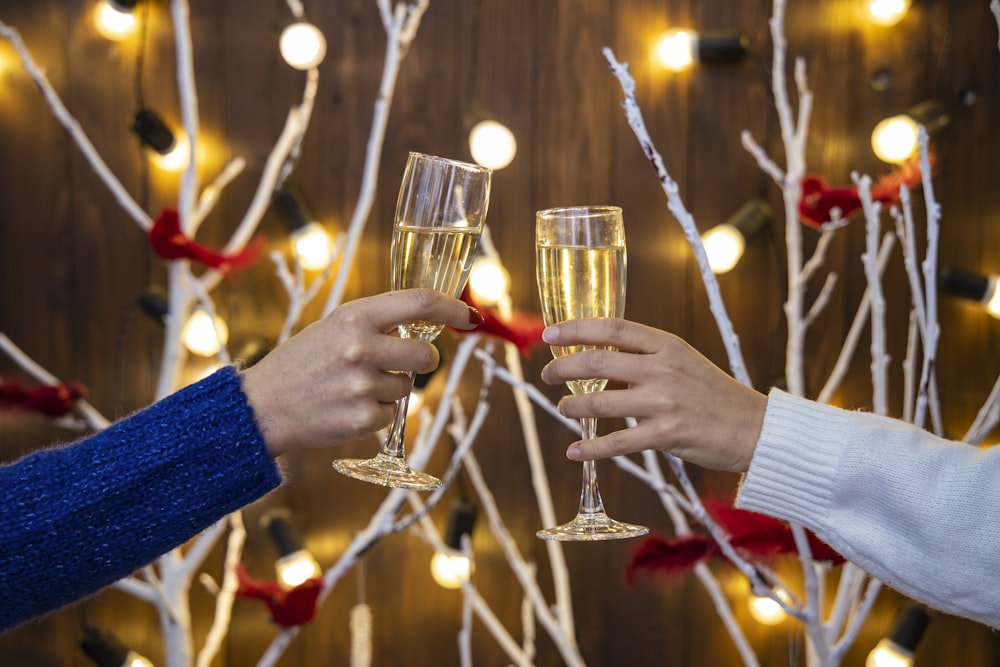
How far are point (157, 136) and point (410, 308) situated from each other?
48.1 inches

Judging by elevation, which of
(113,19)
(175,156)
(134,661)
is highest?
(113,19)

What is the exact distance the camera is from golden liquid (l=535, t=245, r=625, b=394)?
0.88 metres

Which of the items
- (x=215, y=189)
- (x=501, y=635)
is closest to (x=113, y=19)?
(x=215, y=189)

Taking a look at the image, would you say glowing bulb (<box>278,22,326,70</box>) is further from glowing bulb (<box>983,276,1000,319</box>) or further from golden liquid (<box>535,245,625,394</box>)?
glowing bulb (<box>983,276,1000,319</box>)

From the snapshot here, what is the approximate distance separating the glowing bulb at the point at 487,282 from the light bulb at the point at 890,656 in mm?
987

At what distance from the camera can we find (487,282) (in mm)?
1742

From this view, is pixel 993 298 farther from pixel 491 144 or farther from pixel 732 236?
pixel 491 144

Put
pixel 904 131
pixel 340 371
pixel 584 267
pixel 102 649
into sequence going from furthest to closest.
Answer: pixel 102 649 → pixel 904 131 → pixel 584 267 → pixel 340 371

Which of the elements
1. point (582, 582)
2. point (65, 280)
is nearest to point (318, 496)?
point (582, 582)

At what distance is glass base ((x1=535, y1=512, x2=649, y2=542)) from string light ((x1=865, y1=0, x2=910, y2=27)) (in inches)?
53.8

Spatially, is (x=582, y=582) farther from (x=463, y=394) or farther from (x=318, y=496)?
(x=318, y=496)

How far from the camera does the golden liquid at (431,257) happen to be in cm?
90

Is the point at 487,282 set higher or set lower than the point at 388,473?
higher

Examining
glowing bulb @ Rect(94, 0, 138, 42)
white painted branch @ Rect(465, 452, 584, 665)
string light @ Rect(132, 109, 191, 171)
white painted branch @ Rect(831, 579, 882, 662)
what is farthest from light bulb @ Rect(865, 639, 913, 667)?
glowing bulb @ Rect(94, 0, 138, 42)
